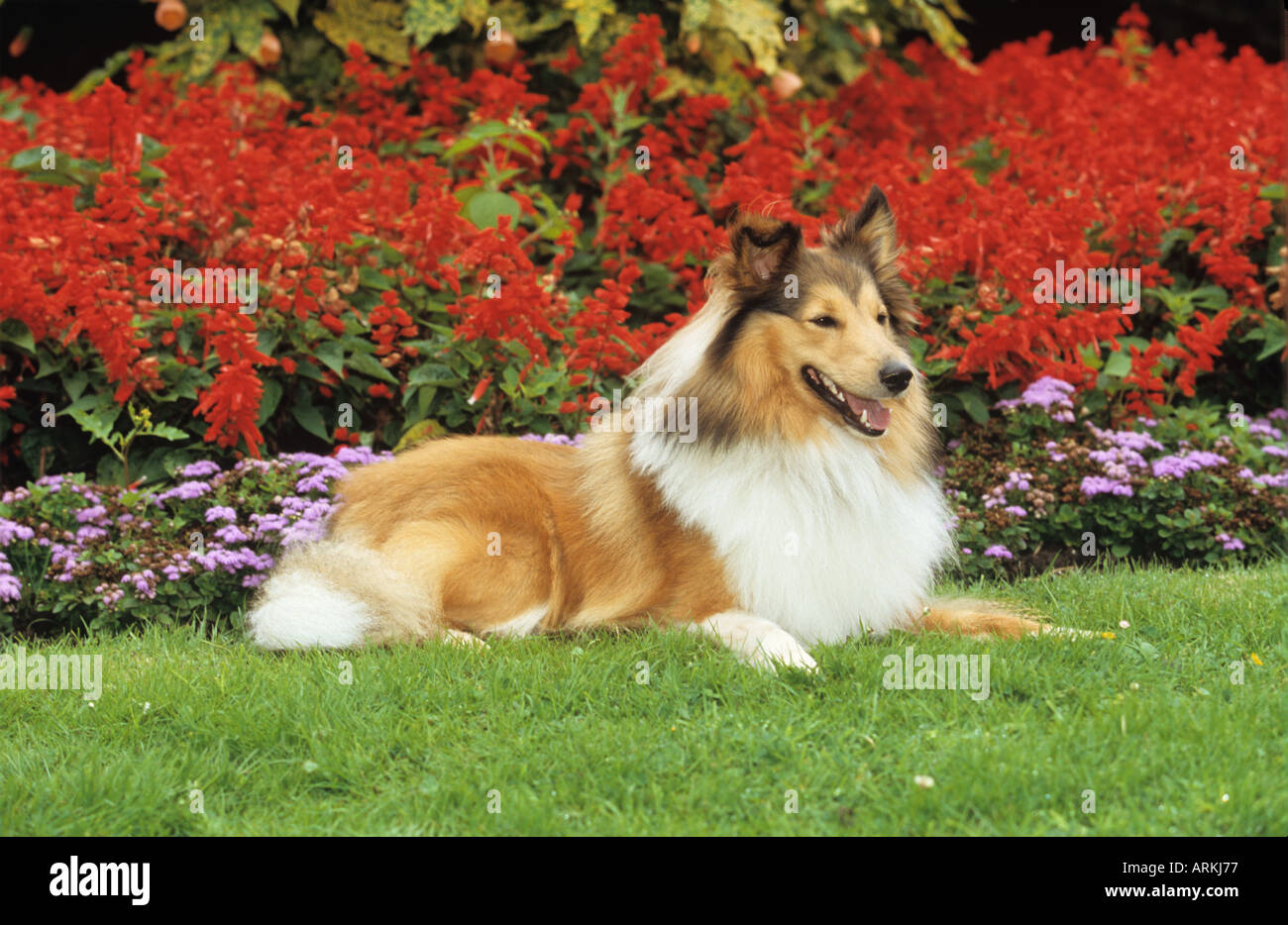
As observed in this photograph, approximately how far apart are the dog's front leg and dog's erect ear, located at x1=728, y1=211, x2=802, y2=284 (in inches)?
48.8

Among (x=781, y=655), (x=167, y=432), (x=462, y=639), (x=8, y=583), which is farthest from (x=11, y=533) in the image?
(x=781, y=655)

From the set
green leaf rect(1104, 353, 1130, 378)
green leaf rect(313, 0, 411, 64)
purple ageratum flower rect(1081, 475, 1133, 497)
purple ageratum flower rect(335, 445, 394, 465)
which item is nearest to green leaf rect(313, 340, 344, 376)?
purple ageratum flower rect(335, 445, 394, 465)

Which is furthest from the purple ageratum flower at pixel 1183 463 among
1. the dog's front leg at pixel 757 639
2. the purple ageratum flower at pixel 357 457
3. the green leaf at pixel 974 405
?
the purple ageratum flower at pixel 357 457

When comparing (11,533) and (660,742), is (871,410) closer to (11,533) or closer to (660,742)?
(660,742)

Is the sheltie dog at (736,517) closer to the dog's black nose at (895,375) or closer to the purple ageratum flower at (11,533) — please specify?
the dog's black nose at (895,375)

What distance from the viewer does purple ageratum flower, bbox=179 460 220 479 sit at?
5512 mm

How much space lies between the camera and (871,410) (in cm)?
447

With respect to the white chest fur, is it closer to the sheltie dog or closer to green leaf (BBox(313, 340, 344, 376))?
the sheltie dog

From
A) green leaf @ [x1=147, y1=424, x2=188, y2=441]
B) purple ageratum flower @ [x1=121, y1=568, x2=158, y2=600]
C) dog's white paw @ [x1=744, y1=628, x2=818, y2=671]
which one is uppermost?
green leaf @ [x1=147, y1=424, x2=188, y2=441]

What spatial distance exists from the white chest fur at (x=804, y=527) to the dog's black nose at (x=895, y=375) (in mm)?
304

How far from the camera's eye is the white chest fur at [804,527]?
4.51m

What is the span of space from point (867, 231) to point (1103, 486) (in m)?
1.87

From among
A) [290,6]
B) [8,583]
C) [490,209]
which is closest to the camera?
[8,583]
